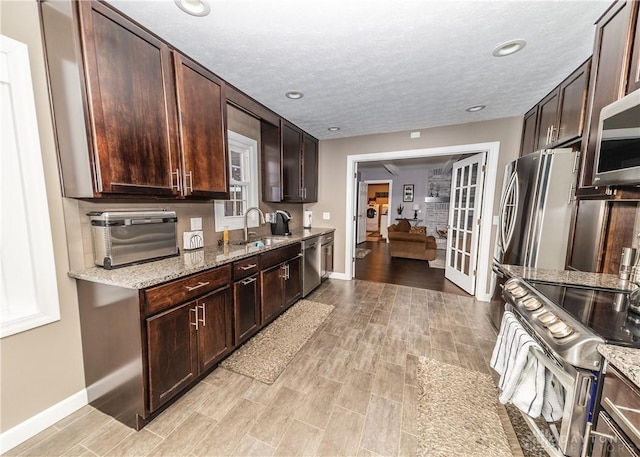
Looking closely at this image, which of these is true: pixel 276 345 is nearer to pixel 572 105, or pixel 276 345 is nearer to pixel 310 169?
pixel 310 169

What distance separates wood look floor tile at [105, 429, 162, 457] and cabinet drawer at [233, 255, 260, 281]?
1.02m

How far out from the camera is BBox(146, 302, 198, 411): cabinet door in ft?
4.54

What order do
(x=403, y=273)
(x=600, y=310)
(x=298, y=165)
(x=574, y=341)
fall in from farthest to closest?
(x=403, y=273) → (x=298, y=165) → (x=600, y=310) → (x=574, y=341)

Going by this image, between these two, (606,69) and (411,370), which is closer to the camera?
(606,69)

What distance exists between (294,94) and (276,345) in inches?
98.3

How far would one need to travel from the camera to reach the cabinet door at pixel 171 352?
1385mm

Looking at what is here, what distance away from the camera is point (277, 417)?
1.51 metres

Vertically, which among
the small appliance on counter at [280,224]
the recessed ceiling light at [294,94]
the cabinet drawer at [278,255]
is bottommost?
the cabinet drawer at [278,255]

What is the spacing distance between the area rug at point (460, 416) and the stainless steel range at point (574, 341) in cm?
35

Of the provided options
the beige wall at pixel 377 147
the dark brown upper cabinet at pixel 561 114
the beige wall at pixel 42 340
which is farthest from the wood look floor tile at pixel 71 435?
the dark brown upper cabinet at pixel 561 114

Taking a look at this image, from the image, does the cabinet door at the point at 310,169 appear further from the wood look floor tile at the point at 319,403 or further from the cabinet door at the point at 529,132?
the cabinet door at the point at 529,132

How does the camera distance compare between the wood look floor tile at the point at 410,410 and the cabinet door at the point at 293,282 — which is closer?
the wood look floor tile at the point at 410,410

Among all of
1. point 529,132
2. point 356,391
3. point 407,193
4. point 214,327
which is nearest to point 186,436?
point 214,327

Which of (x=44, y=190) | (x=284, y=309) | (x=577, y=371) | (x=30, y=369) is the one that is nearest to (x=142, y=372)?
(x=30, y=369)
